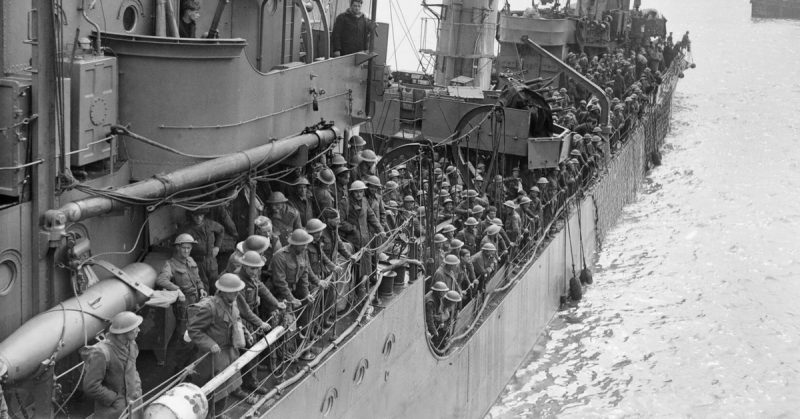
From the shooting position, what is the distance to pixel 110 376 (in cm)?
701

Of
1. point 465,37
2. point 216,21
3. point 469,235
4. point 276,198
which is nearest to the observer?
point 216,21

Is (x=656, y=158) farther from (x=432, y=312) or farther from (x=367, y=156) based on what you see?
(x=367, y=156)

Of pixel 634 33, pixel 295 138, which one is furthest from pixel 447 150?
pixel 634 33

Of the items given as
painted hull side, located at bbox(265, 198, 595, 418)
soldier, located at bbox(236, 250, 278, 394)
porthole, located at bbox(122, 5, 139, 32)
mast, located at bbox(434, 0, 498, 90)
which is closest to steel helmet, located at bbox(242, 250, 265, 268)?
soldier, located at bbox(236, 250, 278, 394)

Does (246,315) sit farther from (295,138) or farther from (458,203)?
(458,203)

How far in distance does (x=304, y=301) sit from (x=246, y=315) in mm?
1265

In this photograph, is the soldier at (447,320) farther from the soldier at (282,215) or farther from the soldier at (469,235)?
the soldier at (282,215)

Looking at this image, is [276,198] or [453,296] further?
[453,296]

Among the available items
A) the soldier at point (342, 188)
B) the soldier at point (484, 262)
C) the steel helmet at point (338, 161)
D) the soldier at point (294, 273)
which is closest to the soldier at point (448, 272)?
the soldier at point (484, 262)

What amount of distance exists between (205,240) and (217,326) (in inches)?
65.6

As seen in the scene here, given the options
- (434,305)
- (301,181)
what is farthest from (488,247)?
(301,181)

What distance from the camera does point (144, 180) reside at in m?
8.36

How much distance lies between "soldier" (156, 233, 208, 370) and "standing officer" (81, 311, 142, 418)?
4.30 ft

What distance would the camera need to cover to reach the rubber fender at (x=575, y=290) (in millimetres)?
20922
